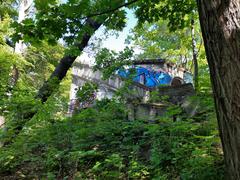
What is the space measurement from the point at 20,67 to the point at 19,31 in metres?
9.94

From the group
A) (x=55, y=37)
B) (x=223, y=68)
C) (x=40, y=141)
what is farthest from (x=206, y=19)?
(x=40, y=141)

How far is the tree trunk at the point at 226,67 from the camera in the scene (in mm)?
2252

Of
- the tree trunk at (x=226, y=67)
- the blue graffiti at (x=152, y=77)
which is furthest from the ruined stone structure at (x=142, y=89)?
the tree trunk at (x=226, y=67)

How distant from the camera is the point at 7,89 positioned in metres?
6.24

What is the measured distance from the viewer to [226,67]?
7.62ft

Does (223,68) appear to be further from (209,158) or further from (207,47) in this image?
(209,158)

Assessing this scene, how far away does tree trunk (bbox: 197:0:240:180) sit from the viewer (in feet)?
7.39

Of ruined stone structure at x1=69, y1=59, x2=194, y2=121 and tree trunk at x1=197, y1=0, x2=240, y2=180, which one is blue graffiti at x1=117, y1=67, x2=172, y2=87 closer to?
ruined stone structure at x1=69, y1=59, x2=194, y2=121

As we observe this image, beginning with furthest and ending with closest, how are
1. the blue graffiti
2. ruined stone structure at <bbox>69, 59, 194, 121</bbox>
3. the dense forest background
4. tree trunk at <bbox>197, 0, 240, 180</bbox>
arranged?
the blue graffiti < ruined stone structure at <bbox>69, 59, 194, 121</bbox> < the dense forest background < tree trunk at <bbox>197, 0, 240, 180</bbox>

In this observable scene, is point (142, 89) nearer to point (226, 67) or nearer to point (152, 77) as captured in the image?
point (152, 77)

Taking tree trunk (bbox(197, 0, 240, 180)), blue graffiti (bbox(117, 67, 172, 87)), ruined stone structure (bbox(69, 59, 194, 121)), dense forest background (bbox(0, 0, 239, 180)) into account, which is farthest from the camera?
blue graffiti (bbox(117, 67, 172, 87))

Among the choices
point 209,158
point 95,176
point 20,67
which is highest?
point 20,67

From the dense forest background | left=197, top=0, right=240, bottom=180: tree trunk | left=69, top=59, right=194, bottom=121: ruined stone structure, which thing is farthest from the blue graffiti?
left=197, top=0, right=240, bottom=180: tree trunk

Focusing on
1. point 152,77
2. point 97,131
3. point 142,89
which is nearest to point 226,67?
point 97,131
